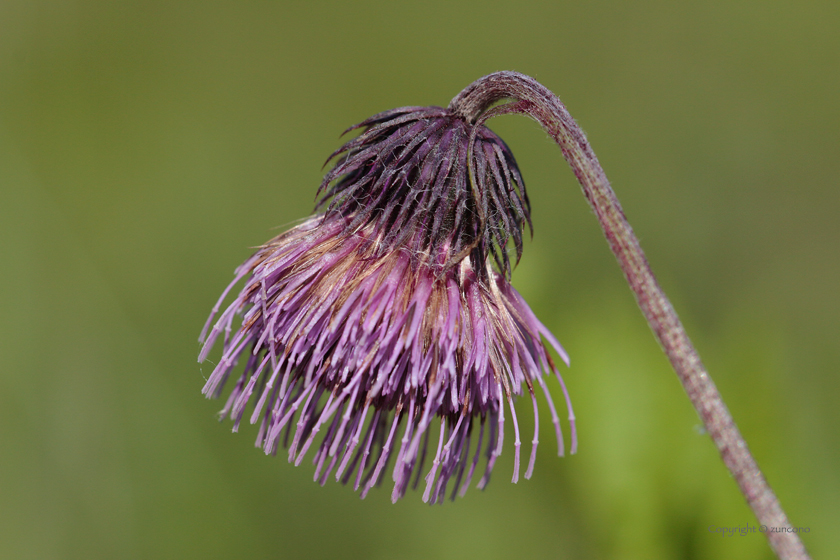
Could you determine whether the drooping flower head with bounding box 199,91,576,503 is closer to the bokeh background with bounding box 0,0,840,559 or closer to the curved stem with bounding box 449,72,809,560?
the curved stem with bounding box 449,72,809,560

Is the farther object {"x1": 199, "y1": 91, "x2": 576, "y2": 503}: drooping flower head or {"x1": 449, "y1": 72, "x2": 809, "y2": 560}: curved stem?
{"x1": 199, "y1": 91, "x2": 576, "y2": 503}: drooping flower head

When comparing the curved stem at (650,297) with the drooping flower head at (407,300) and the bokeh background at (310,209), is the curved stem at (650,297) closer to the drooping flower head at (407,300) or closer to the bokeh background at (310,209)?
the drooping flower head at (407,300)

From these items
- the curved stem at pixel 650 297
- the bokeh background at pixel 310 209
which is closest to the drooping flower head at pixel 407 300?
the curved stem at pixel 650 297

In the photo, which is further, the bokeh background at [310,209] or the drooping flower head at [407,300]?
the bokeh background at [310,209]

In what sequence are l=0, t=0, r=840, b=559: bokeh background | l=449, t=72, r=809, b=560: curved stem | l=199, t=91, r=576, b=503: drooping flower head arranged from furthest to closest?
l=0, t=0, r=840, b=559: bokeh background → l=199, t=91, r=576, b=503: drooping flower head → l=449, t=72, r=809, b=560: curved stem

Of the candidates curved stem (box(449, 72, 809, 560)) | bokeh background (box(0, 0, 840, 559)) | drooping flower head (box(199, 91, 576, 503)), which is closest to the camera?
curved stem (box(449, 72, 809, 560))

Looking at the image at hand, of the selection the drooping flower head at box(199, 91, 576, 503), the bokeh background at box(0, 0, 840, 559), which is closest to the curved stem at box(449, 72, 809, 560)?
the drooping flower head at box(199, 91, 576, 503)
